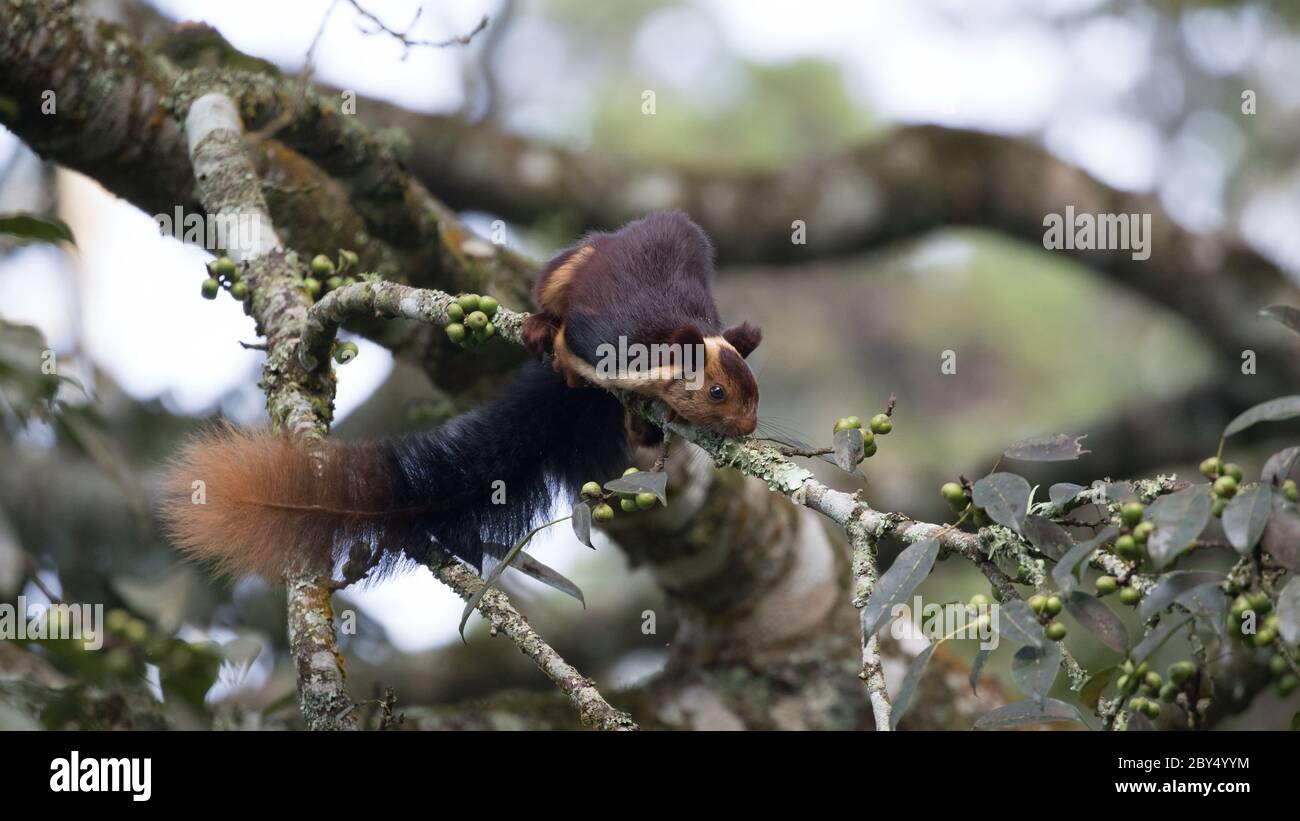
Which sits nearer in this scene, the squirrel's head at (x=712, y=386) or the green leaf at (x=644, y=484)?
the green leaf at (x=644, y=484)

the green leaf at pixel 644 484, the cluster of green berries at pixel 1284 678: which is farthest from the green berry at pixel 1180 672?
the green leaf at pixel 644 484

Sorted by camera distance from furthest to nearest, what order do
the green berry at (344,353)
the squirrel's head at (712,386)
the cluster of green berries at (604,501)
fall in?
the green berry at (344,353), the squirrel's head at (712,386), the cluster of green berries at (604,501)

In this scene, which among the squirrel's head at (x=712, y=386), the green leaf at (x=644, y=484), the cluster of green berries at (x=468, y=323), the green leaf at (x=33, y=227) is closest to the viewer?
the green leaf at (x=644, y=484)

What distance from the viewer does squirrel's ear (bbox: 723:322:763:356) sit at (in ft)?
8.31

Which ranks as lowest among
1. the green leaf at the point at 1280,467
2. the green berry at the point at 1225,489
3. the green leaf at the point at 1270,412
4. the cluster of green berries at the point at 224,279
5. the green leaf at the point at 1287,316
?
the green berry at the point at 1225,489

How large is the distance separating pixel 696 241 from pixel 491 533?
0.94 meters

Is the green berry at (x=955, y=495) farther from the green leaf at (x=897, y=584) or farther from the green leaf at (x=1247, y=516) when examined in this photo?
the green leaf at (x=1247, y=516)

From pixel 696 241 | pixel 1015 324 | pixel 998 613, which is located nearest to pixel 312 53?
pixel 696 241

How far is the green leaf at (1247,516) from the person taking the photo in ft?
4.30

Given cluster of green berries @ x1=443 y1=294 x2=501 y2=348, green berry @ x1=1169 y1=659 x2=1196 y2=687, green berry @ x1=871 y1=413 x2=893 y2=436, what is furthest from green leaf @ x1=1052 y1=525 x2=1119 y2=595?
cluster of green berries @ x1=443 y1=294 x2=501 y2=348

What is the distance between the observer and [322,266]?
2498mm

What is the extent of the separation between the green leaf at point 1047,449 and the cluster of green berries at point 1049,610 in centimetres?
20

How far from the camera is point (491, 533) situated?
230 cm

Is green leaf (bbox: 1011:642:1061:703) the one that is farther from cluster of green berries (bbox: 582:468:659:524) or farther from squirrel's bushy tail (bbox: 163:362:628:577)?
squirrel's bushy tail (bbox: 163:362:628:577)
